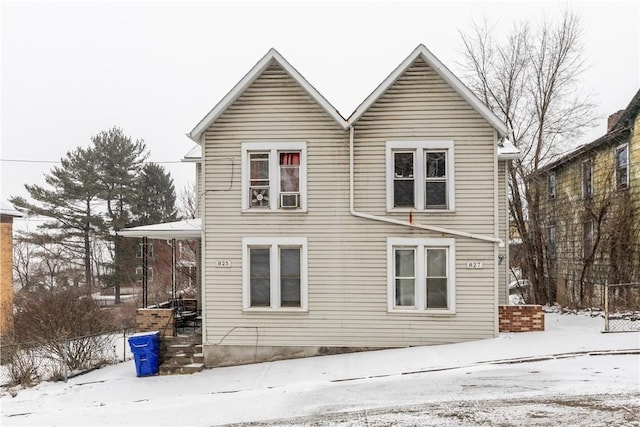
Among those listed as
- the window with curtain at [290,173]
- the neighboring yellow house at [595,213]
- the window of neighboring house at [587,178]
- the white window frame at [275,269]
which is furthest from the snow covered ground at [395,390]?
the window of neighboring house at [587,178]

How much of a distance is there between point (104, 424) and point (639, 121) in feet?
58.5

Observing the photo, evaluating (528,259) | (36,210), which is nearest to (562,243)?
(528,259)

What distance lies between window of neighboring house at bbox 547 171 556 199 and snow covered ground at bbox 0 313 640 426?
37.9 feet

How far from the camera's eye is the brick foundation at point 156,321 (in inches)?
506

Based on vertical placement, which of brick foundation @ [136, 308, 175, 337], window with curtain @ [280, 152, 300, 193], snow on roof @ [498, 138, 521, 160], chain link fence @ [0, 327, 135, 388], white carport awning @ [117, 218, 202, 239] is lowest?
chain link fence @ [0, 327, 135, 388]

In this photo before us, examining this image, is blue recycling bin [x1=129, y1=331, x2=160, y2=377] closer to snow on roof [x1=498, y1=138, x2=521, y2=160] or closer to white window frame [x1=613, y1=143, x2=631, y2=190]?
snow on roof [x1=498, y1=138, x2=521, y2=160]

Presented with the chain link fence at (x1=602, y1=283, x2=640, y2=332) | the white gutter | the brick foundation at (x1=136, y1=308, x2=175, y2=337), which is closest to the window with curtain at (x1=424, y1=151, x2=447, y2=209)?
the white gutter

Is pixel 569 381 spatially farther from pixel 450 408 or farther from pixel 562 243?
pixel 562 243

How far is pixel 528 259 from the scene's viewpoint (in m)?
21.4

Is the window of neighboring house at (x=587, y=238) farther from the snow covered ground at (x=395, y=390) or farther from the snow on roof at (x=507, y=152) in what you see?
the snow on roof at (x=507, y=152)

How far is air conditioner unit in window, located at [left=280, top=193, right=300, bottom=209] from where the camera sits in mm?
12008

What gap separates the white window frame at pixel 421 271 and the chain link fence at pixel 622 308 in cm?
352

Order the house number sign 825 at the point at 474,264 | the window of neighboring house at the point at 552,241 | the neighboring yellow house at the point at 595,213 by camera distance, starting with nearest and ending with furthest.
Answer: the house number sign 825 at the point at 474,264 < the neighboring yellow house at the point at 595,213 < the window of neighboring house at the point at 552,241

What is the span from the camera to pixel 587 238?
62.2 ft
